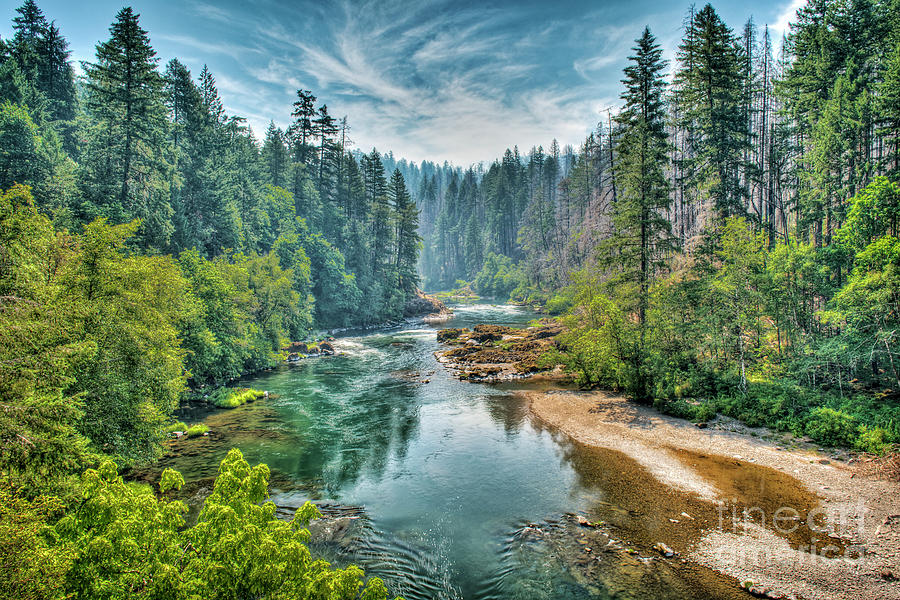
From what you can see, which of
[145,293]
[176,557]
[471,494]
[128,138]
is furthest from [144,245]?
[176,557]

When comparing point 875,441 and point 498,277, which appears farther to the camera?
point 498,277

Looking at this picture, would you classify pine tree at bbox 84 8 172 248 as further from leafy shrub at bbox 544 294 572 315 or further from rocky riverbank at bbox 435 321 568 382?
leafy shrub at bbox 544 294 572 315

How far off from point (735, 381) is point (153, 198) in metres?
34.9

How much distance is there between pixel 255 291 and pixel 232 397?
37.7 ft

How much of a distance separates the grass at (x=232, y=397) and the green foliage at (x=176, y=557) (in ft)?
53.4

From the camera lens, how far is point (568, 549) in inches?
372

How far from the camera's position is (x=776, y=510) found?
10.3 meters

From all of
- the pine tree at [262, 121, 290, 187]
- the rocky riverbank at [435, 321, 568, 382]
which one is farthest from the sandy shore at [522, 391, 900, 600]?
the pine tree at [262, 121, 290, 187]

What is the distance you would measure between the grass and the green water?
3.57 ft

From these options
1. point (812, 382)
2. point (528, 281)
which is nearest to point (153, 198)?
point (812, 382)

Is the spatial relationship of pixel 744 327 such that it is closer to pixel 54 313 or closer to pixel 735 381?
pixel 735 381

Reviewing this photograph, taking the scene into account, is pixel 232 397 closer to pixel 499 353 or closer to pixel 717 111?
pixel 499 353

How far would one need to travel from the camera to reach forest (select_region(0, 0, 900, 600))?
214 inches
